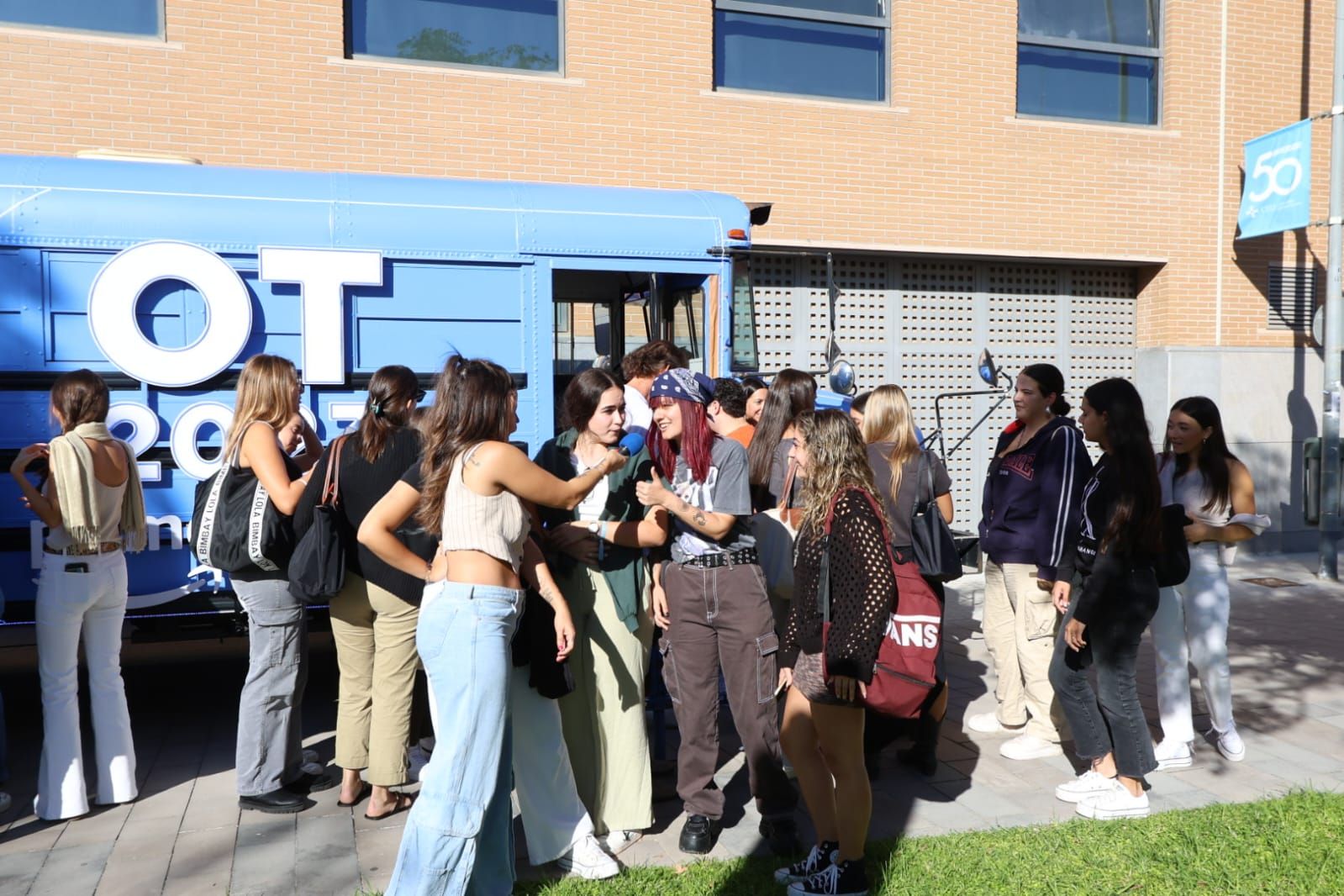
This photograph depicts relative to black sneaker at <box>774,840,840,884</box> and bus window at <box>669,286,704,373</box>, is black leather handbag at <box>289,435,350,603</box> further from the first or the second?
bus window at <box>669,286,704,373</box>

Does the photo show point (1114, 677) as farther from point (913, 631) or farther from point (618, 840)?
point (618, 840)

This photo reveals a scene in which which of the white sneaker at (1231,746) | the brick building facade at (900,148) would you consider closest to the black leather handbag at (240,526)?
the white sneaker at (1231,746)

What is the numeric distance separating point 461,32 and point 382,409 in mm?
7106

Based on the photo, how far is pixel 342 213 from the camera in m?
5.69

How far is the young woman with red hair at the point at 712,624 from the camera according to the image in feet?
13.6

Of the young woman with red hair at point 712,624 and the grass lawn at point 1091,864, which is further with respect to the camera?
the young woman with red hair at point 712,624

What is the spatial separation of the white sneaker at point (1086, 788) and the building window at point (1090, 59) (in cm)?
923

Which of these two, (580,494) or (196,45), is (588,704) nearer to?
(580,494)

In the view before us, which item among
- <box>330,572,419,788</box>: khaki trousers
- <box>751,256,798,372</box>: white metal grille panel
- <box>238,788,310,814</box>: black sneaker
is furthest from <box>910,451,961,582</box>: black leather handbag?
<box>751,256,798,372</box>: white metal grille panel

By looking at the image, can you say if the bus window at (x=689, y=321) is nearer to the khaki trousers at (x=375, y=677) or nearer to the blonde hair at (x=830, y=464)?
the khaki trousers at (x=375, y=677)

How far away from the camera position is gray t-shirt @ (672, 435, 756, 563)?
4125 mm

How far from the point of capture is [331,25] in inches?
375

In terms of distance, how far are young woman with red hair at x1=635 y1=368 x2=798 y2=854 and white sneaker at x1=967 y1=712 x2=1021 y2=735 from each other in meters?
2.05

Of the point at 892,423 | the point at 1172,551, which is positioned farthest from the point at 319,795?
the point at 1172,551
